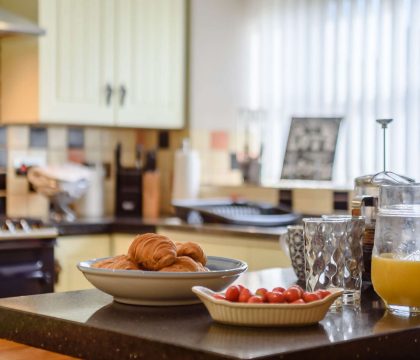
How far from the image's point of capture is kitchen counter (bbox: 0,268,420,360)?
1.43 metres

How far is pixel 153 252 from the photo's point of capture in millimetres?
1797

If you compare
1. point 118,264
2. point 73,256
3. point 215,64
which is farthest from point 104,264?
point 215,64

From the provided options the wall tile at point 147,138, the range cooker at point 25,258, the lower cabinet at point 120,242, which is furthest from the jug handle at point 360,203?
the wall tile at point 147,138

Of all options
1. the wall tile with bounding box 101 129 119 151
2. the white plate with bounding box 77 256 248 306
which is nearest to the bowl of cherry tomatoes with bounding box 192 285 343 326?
the white plate with bounding box 77 256 248 306

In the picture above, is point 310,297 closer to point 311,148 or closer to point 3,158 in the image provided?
point 311,148

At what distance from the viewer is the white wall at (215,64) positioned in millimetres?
4734

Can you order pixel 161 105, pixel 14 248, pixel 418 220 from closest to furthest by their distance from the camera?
pixel 418 220, pixel 14 248, pixel 161 105

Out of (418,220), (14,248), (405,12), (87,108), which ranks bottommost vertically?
(14,248)

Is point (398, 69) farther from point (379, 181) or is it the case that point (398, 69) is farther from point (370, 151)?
point (379, 181)

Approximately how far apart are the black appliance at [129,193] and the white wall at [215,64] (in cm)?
42

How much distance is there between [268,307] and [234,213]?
2.63 metres

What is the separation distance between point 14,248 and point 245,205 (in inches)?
47.4

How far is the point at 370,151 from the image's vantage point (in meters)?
4.23

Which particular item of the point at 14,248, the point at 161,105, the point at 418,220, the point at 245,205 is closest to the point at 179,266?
the point at 418,220
